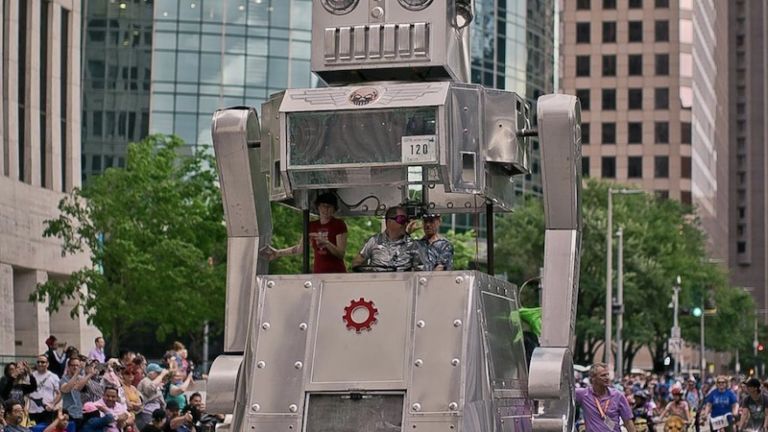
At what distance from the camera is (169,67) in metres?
79.2

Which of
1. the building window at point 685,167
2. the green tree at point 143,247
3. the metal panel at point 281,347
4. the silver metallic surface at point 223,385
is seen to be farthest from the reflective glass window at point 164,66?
the metal panel at point 281,347

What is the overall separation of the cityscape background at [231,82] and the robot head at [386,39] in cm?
126

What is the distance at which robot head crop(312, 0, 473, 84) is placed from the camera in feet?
35.6

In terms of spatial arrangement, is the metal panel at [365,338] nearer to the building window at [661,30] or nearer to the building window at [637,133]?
the building window at [637,133]

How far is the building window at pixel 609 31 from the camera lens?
5094 inches

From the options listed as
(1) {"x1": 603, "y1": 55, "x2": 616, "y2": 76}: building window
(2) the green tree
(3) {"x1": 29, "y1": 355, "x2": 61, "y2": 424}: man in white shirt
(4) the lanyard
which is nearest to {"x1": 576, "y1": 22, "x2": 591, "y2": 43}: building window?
(1) {"x1": 603, "y1": 55, "x2": 616, "y2": 76}: building window

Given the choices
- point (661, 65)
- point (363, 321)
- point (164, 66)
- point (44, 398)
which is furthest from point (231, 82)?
point (363, 321)

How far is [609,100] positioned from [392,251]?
4713 inches

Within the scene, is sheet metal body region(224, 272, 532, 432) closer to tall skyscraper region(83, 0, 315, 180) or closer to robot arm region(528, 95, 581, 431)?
robot arm region(528, 95, 581, 431)

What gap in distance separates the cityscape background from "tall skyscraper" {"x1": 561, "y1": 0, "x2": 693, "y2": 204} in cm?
12

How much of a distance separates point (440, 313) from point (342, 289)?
71 centimetres

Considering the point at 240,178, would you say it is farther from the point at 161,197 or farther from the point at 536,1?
the point at 536,1

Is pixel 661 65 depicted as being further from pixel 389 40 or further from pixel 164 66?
pixel 389 40

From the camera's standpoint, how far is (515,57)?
305 feet
